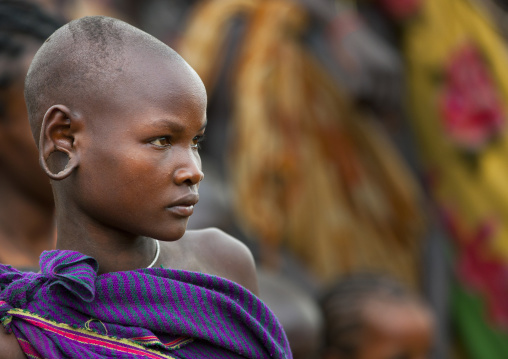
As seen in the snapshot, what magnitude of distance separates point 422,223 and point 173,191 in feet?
10.4

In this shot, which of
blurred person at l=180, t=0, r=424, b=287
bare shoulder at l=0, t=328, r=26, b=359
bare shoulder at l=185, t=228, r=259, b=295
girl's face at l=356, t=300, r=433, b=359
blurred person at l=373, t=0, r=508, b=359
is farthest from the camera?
blurred person at l=373, t=0, r=508, b=359

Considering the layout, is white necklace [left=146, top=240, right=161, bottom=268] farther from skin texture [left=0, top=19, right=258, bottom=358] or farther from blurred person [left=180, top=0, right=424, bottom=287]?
blurred person [left=180, top=0, right=424, bottom=287]

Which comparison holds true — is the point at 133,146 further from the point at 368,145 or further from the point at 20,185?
the point at 368,145

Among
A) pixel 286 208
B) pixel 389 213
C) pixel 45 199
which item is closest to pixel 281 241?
pixel 286 208

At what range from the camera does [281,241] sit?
390 centimetres

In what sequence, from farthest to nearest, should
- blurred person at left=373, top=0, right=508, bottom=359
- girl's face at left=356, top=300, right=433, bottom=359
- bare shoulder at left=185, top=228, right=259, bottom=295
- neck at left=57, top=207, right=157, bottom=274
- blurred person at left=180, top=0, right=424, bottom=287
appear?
blurred person at left=373, top=0, right=508, bottom=359 < blurred person at left=180, top=0, right=424, bottom=287 < girl's face at left=356, top=300, right=433, bottom=359 < bare shoulder at left=185, top=228, right=259, bottom=295 < neck at left=57, top=207, right=157, bottom=274

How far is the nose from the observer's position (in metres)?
1.10

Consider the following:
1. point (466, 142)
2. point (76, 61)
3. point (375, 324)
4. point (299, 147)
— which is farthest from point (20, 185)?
point (466, 142)

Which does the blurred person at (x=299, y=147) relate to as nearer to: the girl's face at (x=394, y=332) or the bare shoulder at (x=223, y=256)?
the girl's face at (x=394, y=332)

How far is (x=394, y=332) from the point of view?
2.99 metres

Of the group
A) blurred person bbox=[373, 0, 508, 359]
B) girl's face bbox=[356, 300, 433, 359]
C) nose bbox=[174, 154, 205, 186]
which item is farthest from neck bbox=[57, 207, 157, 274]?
blurred person bbox=[373, 0, 508, 359]

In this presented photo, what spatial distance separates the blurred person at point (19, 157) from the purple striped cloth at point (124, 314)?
0.92 metres

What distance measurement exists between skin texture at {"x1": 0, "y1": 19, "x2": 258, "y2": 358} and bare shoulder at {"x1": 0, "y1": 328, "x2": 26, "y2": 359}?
15 cm

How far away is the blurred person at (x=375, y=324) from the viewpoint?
2979 mm
